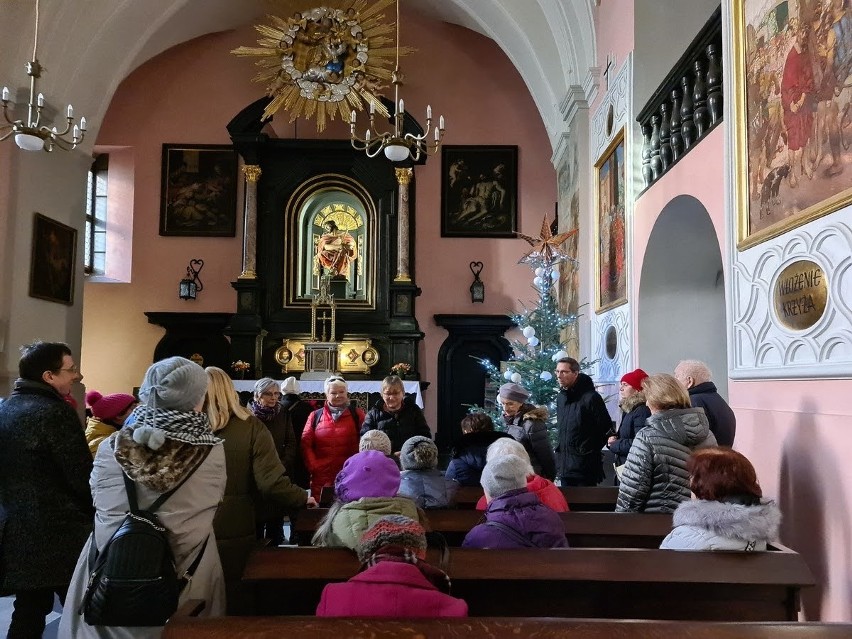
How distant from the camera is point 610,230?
8.03m

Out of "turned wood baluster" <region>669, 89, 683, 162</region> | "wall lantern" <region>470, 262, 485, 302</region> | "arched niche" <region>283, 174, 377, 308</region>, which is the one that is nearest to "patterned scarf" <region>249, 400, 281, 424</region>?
"turned wood baluster" <region>669, 89, 683, 162</region>

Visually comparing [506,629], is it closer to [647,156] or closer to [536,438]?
[536,438]

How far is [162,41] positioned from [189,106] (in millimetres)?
1161

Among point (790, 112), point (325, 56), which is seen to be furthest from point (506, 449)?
point (325, 56)

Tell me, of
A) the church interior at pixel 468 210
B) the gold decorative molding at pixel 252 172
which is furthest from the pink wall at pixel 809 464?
the gold decorative molding at pixel 252 172

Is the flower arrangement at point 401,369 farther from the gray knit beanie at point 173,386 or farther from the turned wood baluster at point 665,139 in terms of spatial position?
the gray knit beanie at point 173,386

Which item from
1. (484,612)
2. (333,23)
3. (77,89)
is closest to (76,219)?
(77,89)

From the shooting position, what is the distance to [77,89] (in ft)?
35.1

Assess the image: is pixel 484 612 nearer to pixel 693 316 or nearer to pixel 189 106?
pixel 693 316

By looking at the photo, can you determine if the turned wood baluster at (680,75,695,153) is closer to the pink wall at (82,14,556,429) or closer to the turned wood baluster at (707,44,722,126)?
the turned wood baluster at (707,44,722,126)

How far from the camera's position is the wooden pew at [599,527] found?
3.37 m

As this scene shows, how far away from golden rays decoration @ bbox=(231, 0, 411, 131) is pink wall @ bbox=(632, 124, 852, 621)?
8.86m

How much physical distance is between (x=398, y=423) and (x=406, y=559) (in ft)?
10.8

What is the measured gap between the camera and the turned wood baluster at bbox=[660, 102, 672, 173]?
5898mm
